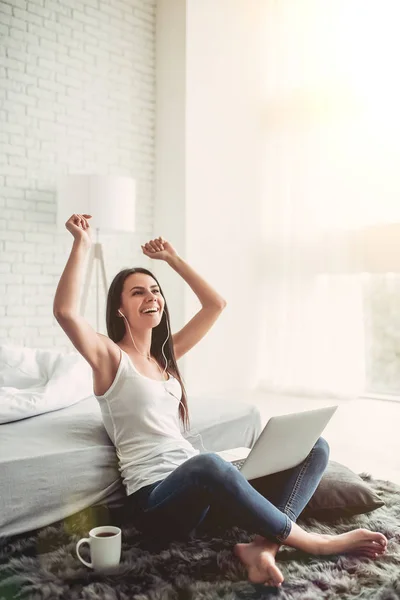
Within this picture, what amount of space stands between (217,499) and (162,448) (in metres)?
0.28

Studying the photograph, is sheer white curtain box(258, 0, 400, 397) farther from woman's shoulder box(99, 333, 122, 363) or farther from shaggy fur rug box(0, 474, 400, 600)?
woman's shoulder box(99, 333, 122, 363)

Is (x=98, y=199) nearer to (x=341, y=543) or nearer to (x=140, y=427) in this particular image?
(x=140, y=427)

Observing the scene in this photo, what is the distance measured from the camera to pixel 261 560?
5.90 feet

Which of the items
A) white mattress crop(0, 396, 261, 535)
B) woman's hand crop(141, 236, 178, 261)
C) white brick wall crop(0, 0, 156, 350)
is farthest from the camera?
white brick wall crop(0, 0, 156, 350)

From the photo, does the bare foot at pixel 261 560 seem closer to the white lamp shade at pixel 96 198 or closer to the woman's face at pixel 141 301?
the woman's face at pixel 141 301

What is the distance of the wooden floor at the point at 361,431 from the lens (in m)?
3.28

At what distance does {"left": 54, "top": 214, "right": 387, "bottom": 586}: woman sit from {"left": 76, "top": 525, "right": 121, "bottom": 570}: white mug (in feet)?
0.49

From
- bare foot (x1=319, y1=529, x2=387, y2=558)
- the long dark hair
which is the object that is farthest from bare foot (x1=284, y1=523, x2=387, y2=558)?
the long dark hair

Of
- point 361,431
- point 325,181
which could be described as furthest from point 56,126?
point 361,431

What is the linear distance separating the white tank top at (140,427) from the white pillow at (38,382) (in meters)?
0.48

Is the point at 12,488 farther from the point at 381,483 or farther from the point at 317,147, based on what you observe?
the point at 317,147

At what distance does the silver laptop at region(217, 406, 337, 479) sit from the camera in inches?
74.2

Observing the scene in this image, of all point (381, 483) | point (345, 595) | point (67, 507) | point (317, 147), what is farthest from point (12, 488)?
point (317, 147)

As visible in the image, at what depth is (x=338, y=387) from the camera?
5023 mm
